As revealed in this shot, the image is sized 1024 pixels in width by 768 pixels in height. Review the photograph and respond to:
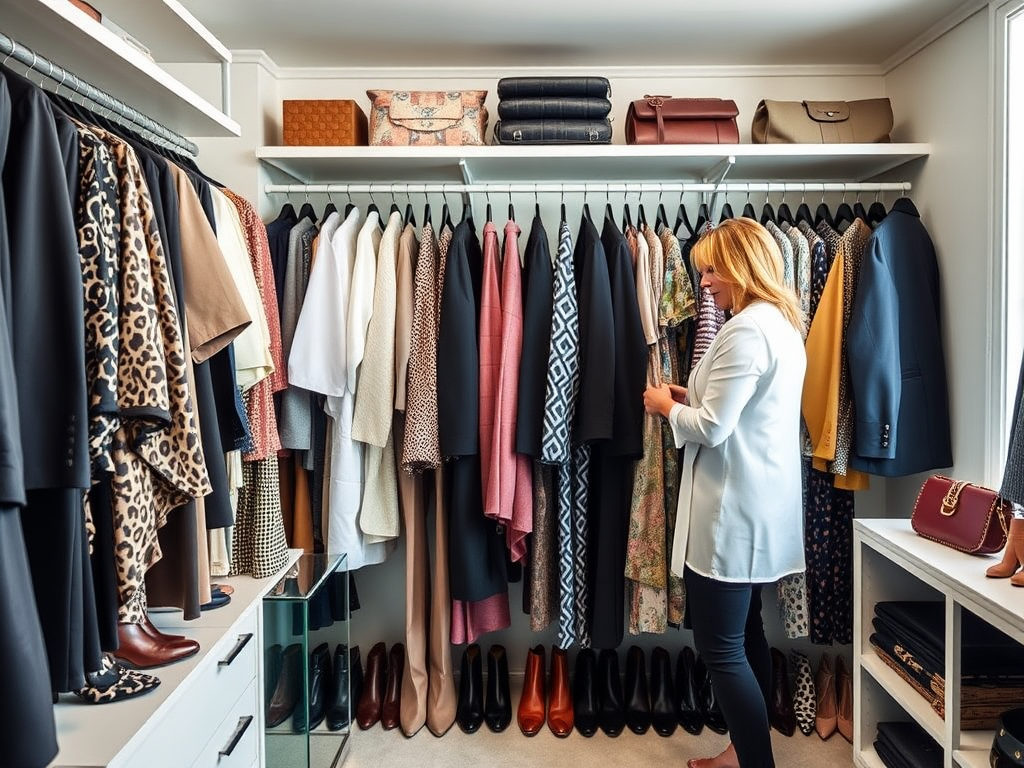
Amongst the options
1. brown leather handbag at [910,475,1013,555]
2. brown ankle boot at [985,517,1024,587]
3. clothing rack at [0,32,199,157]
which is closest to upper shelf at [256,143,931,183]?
clothing rack at [0,32,199,157]

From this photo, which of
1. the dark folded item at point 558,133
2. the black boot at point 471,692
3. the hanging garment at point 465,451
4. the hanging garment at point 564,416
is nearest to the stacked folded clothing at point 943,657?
the hanging garment at point 564,416

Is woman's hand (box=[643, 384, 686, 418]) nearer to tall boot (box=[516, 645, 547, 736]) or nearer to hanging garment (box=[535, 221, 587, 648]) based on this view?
hanging garment (box=[535, 221, 587, 648])

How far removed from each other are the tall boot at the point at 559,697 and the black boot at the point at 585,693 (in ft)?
0.09

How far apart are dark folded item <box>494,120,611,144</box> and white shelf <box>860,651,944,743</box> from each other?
1756 millimetres

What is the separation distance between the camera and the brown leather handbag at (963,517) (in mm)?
1722

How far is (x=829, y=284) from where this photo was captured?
222 centimetres

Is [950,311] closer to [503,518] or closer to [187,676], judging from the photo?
[503,518]

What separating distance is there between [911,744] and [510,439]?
53.4 inches

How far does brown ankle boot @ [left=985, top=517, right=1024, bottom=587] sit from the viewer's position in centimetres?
154

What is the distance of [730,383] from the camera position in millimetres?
1688

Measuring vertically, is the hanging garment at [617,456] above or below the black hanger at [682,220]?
below

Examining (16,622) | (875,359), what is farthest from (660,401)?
(16,622)

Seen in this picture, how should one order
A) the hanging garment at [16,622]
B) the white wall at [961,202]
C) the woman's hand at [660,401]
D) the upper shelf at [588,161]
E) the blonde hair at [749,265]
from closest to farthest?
the hanging garment at [16,622]
the blonde hair at [749,265]
the woman's hand at [660,401]
the white wall at [961,202]
the upper shelf at [588,161]

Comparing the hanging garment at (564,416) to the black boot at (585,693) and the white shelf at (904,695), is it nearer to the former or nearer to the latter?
the black boot at (585,693)
